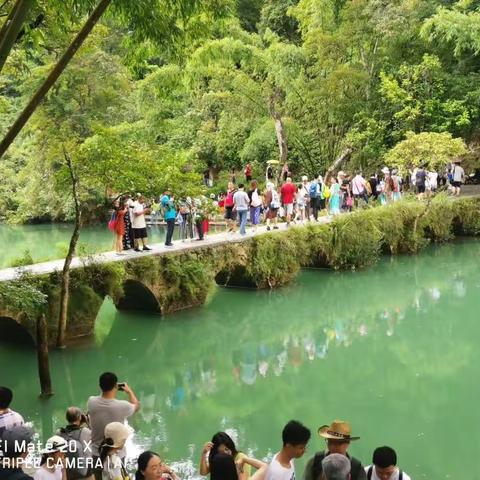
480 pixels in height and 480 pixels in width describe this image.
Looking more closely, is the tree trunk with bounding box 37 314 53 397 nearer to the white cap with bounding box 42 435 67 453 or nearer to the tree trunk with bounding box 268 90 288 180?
the white cap with bounding box 42 435 67 453

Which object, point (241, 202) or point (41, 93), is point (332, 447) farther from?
point (241, 202)

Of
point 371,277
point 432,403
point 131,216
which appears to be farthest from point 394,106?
point 432,403

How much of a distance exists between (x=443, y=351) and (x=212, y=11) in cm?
828

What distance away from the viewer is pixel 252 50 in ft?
93.9

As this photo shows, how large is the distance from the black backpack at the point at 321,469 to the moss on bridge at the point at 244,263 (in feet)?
23.9

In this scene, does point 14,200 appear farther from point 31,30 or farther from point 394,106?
point 31,30

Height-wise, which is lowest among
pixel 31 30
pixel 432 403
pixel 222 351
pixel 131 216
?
pixel 432 403

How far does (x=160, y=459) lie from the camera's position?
16.5 ft

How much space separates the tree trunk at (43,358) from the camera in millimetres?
11062

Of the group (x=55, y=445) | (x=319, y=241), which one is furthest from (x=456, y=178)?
(x=55, y=445)

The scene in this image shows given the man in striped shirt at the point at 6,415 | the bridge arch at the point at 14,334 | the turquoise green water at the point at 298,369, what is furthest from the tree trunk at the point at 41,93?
the bridge arch at the point at 14,334

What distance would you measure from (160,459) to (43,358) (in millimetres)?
6587

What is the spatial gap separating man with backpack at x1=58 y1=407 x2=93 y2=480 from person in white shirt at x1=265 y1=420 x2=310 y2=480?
5.73ft

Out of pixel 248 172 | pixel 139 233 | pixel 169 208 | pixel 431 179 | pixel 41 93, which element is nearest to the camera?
pixel 41 93
